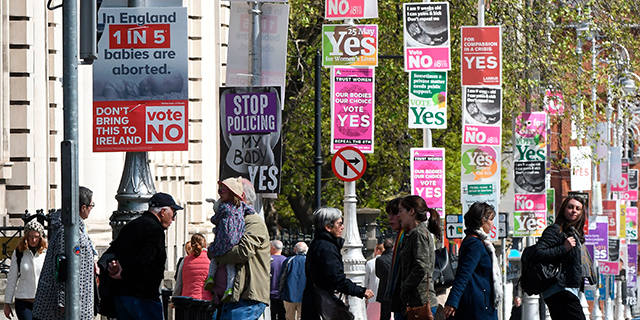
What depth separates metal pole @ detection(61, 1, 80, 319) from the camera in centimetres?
897

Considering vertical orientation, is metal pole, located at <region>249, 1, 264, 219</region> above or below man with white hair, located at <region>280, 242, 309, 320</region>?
above

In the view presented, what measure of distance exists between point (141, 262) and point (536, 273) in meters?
3.51

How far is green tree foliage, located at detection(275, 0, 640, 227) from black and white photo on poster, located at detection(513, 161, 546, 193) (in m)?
2.50

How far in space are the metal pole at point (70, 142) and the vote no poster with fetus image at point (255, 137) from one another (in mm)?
4130

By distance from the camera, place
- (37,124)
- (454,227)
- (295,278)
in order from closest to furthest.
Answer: (295,278) < (37,124) < (454,227)

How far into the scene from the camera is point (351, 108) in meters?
19.8

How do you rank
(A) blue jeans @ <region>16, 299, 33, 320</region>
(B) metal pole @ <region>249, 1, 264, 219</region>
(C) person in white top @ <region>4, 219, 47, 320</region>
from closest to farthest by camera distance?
(C) person in white top @ <region>4, 219, 47, 320</region>
(A) blue jeans @ <region>16, 299, 33, 320</region>
(B) metal pole @ <region>249, 1, 264, 219</region>

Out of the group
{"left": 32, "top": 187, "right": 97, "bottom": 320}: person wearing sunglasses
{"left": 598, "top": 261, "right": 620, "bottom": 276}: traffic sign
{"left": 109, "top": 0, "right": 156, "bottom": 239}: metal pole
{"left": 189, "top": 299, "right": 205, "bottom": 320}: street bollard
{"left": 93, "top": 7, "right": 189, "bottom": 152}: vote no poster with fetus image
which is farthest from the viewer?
{"left": 598, "top": 261, "right": 620, "bottom": 276}: traffic sign

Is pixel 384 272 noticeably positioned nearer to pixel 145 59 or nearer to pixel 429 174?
pixel 145 59

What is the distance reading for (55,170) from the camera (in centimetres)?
1970

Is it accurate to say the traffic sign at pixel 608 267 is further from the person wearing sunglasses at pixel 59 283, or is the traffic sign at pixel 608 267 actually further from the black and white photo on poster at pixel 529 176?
the person wearing sunglasses at pixel 59 283

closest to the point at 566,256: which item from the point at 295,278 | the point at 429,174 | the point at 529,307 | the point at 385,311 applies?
the point at 385,311

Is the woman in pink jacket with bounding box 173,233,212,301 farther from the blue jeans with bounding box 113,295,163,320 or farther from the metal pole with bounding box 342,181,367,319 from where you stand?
the blue jeans with bounding box 113,295,163,320

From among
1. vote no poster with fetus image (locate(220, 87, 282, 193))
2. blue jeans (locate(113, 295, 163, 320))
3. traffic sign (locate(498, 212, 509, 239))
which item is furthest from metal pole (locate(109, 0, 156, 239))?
traffic sign (locate(498, 212, 509, 239))
